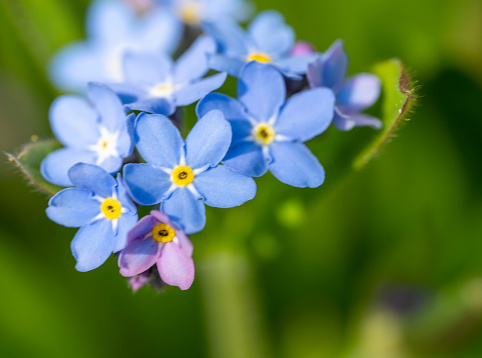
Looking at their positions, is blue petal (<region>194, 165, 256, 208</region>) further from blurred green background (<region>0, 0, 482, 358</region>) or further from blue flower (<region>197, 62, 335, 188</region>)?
blurred green background (<region>0, 0, 482, 358</region>)

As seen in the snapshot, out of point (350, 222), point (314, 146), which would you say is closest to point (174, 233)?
point (314, 146)

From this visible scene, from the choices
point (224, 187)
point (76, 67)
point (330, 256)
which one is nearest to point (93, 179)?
point (224, 187)

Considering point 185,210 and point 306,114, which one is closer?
point 185,210

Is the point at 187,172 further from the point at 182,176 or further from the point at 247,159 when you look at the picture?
the point at 247,159

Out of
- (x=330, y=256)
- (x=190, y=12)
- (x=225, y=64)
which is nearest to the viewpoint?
(x=225, y=64)

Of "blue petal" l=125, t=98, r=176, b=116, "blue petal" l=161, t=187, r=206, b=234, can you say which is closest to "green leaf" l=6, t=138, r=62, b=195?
"blue petal" l=125, t=98, r=176, b=116

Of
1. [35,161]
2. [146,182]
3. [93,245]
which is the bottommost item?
[93,245]

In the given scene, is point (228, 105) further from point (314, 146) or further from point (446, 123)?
point (446, 123)
